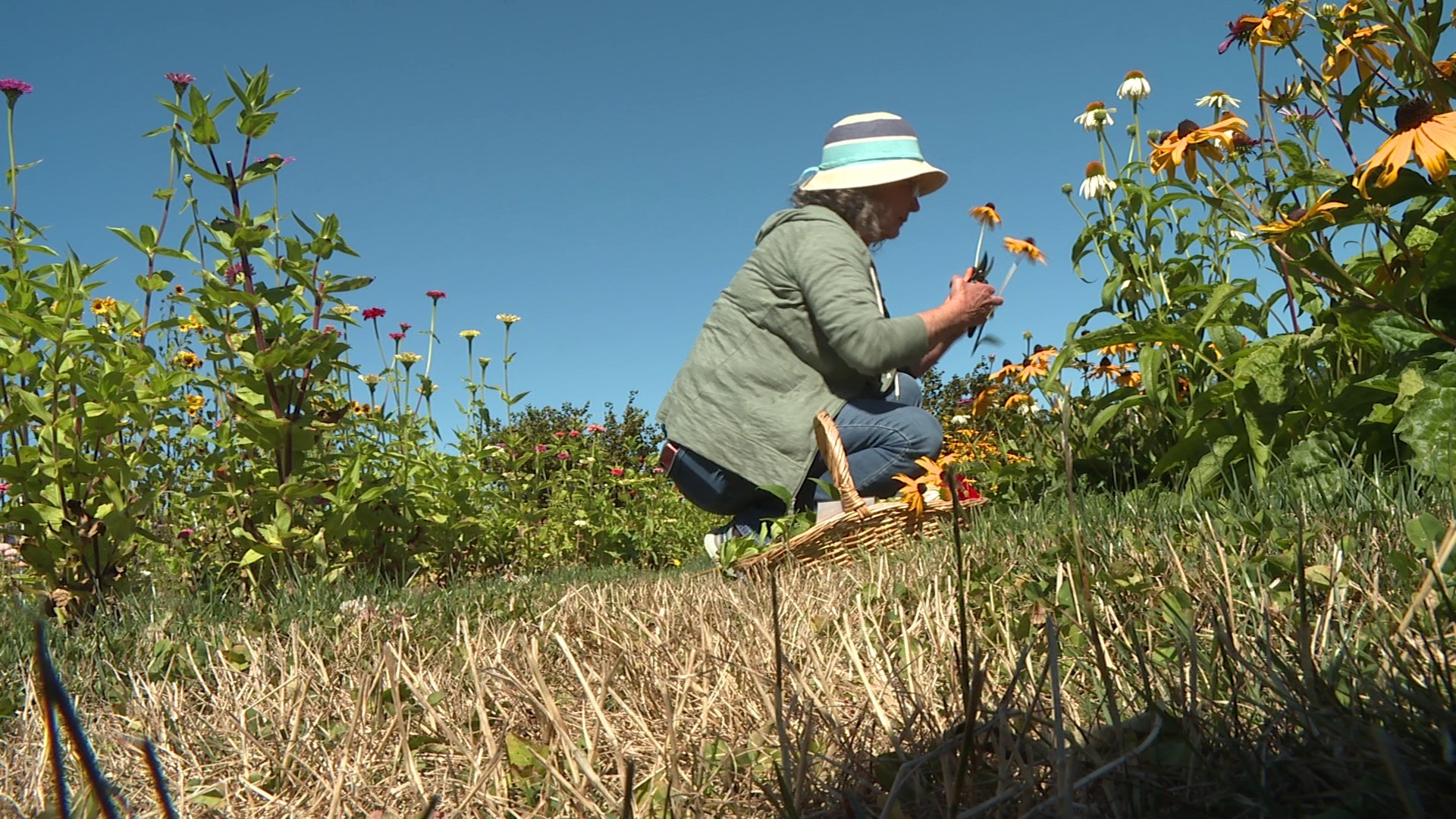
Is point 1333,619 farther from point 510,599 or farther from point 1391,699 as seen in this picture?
point 510,599

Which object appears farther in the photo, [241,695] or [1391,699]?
[241,695]

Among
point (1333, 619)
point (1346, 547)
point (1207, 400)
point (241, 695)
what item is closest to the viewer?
point (1333, 619)

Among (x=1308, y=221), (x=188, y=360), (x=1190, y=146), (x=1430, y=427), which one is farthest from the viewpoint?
(x=188, y=360)

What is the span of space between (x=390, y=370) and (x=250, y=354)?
1706mm

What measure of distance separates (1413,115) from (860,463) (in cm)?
240

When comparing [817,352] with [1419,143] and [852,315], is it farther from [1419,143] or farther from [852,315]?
[1419,143]

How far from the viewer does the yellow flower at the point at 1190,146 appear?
273 cm

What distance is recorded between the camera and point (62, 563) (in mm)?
2930

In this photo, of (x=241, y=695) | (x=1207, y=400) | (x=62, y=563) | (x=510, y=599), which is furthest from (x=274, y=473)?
(x=1207, y=400)

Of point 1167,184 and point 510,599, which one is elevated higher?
point 1167,184

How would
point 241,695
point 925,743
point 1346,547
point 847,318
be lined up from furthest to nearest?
point 847,318, point 241,695, point 1346,547, point 925,743

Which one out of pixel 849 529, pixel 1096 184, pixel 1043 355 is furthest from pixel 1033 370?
pixel 849 529

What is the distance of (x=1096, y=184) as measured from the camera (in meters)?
3.73

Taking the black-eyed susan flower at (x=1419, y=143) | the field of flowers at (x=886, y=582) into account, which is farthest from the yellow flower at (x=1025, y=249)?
the black-eyed susan flower at (x=1419, y=143)
